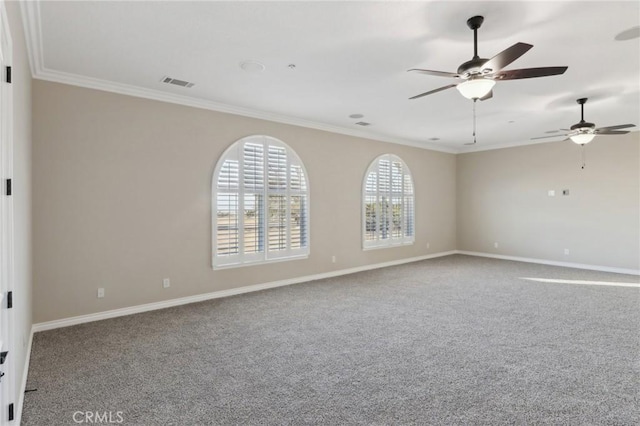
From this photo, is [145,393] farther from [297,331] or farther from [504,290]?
[504,290]

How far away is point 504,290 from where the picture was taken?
18.4 feet

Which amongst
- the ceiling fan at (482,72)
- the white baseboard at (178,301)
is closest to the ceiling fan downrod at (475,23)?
the ceiling fan at (482,72)

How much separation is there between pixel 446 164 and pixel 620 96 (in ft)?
15.3

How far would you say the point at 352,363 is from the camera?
3078 millimetres

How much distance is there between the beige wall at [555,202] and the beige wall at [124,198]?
539 cm

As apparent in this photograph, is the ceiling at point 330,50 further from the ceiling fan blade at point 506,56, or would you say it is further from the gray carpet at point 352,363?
the gray carpet at point 352,363

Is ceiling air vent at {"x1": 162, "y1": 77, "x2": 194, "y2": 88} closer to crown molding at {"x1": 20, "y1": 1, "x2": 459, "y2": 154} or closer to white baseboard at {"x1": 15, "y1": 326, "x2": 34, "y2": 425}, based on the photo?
crown molding at {"x1": 20, "y1": 1, "x2": 459, "y2": 154}

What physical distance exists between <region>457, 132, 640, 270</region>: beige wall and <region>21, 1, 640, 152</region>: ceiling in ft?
6.58

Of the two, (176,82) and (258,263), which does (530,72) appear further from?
(258,263)

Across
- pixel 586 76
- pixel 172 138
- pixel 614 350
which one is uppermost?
pixel 586 76

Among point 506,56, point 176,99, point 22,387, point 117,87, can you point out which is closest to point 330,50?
point 506,56

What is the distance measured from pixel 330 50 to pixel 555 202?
7004 mm

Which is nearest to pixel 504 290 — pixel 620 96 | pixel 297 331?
pixel 620 96

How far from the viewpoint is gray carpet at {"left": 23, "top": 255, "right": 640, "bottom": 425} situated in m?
2.38
